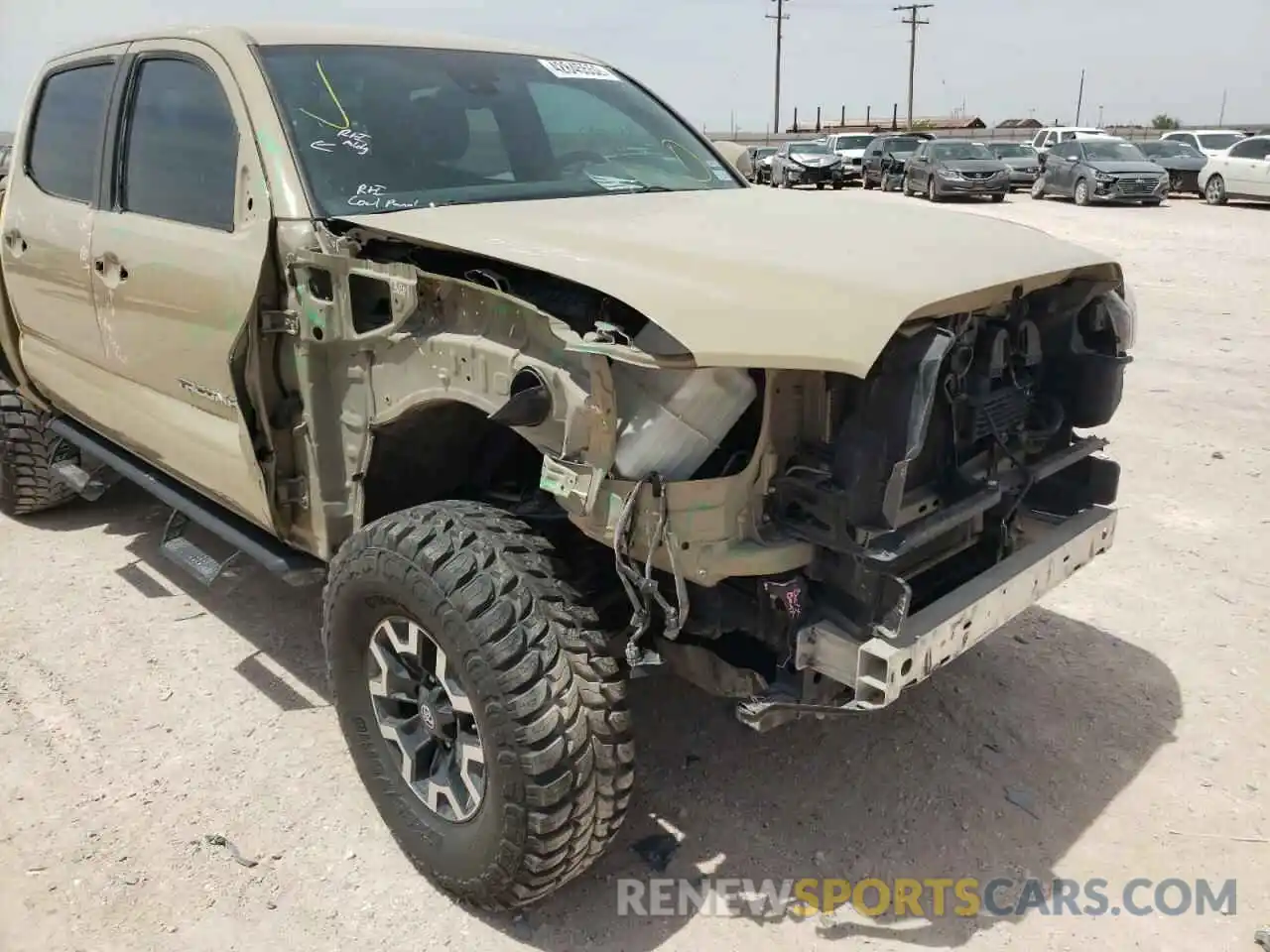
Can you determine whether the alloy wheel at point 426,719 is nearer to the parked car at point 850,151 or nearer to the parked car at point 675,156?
the parked car at point 675,156

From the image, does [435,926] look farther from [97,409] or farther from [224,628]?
[97,409]

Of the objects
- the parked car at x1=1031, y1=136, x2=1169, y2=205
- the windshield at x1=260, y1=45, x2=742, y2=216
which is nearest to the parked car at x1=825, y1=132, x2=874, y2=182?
the parked car at x1=1031, y1=136, x2=1169, y2=205

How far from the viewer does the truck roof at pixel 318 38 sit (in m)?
3.35

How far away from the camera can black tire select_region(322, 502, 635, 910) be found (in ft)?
7.84

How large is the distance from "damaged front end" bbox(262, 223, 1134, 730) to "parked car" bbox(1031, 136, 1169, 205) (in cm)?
2096

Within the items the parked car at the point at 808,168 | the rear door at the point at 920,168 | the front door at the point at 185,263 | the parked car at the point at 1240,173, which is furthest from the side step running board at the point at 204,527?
the parked car at the point at 808,168

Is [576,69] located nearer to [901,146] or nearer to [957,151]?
[957,151]

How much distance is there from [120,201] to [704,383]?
270cm

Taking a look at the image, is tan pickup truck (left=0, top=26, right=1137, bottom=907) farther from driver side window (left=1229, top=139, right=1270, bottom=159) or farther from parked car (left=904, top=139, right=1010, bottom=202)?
driver side window (left=1229, top=139, right=1270, bottom=159)

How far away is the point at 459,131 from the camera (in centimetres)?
345

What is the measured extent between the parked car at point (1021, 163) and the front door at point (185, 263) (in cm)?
2479

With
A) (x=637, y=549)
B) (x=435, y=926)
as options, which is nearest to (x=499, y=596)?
(x=637, y=549)

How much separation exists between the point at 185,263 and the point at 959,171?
22.7 meters

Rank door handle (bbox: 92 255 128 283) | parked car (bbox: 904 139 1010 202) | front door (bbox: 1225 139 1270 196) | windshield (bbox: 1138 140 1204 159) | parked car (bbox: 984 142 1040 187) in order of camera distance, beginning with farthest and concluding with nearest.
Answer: parked car (bbox: 984 142 1040 187) → windshield (bbox: 1138 140 1204 159) → parked car (bbox: 904 139 1010 202) → front door (bbox: 1225 139 1270 196) → door handle (bbox: 92 255 128 283)
